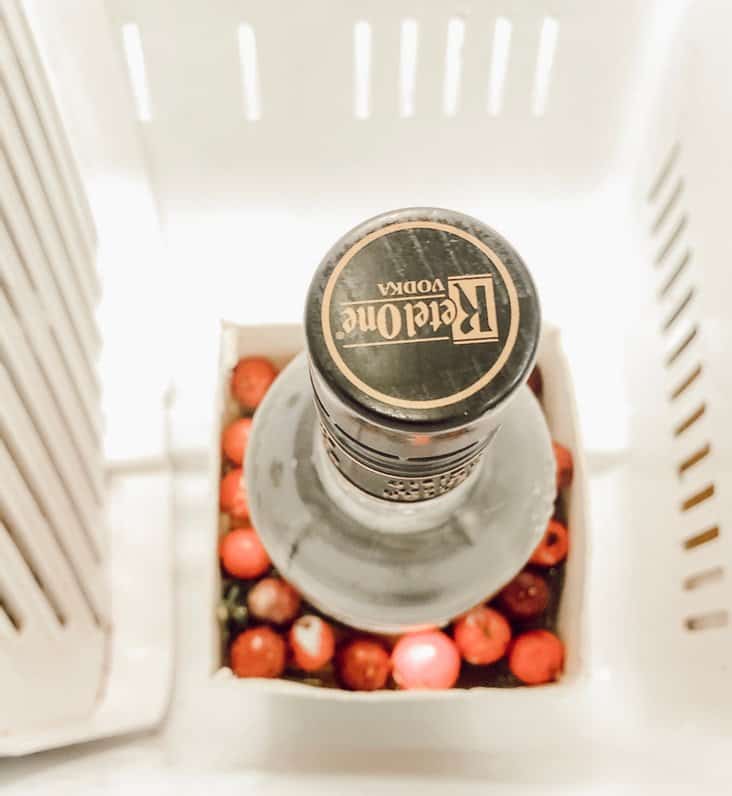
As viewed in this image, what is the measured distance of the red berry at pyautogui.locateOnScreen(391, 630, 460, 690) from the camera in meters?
0.57

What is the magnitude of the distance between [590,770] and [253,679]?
0.23 meters

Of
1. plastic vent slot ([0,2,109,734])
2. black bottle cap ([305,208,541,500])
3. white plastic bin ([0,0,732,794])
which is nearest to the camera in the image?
black bottle cap ([305,208,541,500])

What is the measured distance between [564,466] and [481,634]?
13cm

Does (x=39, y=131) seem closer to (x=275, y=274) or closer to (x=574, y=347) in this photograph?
(x=275, y=274)

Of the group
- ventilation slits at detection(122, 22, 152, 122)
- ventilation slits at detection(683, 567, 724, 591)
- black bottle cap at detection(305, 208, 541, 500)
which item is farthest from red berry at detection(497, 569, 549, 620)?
ventilation slits at detection(122, 22, 152, 122)

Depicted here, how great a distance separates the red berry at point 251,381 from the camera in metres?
0.63

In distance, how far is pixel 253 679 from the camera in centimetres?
53

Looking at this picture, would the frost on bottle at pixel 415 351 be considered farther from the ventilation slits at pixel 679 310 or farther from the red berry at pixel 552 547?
the ventilation slits at pixel 679 310

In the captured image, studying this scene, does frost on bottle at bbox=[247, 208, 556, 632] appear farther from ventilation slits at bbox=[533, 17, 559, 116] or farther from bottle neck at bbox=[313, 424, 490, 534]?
ventilation slits at bbox=[533, 17, 559, 116]

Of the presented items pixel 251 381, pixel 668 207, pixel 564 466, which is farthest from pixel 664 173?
pixel 251 381

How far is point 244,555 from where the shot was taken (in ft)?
1.96

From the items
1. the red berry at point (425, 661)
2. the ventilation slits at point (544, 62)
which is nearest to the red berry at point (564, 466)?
the red berry at point (425, 661)

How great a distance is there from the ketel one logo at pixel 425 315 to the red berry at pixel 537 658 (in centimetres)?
36

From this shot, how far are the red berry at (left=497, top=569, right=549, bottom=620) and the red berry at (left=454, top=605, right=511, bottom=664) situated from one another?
11mm
